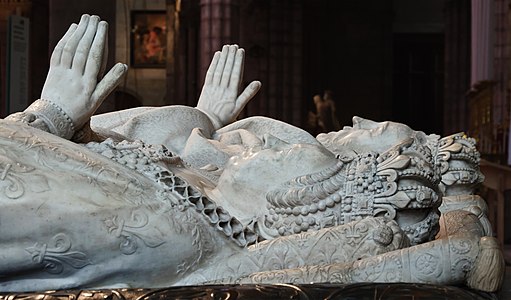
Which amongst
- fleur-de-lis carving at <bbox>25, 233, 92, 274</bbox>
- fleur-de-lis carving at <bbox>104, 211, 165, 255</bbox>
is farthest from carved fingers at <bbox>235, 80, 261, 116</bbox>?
fleur-de-lis carving at <bbox>25, 233, 92, 274</bbox>

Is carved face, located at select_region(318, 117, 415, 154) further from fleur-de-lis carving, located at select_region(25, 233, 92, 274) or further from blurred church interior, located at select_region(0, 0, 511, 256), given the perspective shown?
blurred church interior, located at select_region(0, 0, 511, 256)

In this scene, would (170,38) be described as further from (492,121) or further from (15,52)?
(15,52)

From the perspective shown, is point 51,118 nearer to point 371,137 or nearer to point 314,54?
point 371,137

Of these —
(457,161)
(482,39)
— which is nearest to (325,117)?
(482,39)

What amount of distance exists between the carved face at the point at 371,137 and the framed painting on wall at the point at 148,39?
70.6 feet

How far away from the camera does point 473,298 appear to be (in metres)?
2.50

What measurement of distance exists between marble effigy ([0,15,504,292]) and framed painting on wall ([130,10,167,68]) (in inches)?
871

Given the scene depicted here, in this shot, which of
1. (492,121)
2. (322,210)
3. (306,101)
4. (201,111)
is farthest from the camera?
(306,101)

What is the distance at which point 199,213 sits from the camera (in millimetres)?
3035

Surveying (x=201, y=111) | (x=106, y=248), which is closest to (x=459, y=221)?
(x=106, y=248)

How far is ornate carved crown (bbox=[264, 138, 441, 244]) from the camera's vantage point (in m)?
3.01

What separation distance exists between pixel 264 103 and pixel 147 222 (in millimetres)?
21999

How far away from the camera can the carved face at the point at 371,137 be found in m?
3.89

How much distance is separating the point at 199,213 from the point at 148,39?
75.4 ft
